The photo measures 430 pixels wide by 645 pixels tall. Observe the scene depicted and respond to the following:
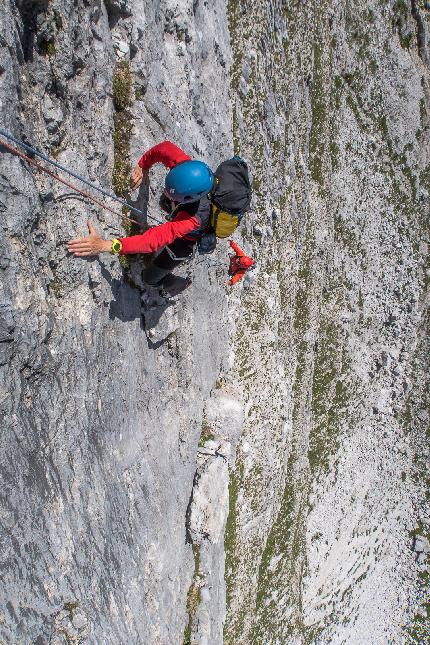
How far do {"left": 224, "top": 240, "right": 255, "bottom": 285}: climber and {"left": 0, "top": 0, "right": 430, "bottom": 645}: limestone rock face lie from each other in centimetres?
47

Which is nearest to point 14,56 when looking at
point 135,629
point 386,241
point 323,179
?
point 135,629

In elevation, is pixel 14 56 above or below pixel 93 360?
above

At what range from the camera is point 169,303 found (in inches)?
524

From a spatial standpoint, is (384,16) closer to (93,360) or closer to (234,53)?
(234,53)

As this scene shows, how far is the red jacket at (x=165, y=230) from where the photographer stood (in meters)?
8.84

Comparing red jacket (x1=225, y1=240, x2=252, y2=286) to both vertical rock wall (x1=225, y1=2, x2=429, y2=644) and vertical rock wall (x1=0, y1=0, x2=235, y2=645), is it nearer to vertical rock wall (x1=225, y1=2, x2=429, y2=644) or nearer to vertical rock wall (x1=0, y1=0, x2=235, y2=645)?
vertical rock wall (x1=225, y1=2, x2=429, y2=644)

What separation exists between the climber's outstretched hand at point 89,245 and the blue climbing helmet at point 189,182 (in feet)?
5.04

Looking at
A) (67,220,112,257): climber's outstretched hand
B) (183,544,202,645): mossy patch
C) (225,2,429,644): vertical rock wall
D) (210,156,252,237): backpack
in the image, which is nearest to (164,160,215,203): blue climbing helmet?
(210,156,252,237): backpack

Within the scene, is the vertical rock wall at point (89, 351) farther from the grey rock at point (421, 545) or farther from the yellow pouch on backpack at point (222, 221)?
the grey rock at point (421, 545)

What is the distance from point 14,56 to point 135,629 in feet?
41.7

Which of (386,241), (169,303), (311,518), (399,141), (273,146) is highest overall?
(399,141)

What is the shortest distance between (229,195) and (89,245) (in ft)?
9.12

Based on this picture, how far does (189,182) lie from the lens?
8789 millimetres

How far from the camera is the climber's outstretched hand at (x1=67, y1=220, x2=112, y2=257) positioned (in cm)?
898
